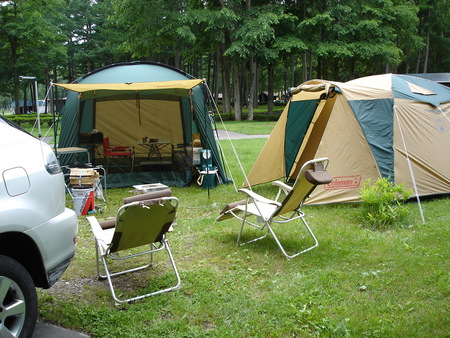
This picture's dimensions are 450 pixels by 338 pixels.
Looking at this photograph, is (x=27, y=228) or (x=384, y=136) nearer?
(x=27, y=228)

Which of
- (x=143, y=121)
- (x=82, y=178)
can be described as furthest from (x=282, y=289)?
(x=143, y=121)

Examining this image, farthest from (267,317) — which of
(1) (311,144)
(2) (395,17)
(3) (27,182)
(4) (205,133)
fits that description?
(2) (395,17)

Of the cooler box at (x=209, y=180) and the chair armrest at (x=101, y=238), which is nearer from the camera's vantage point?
the chair armrest at (x=101, y=238)

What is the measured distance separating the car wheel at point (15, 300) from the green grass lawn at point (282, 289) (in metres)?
0.56

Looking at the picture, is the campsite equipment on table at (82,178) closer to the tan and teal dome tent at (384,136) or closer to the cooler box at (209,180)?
the cooler box at (209,180)

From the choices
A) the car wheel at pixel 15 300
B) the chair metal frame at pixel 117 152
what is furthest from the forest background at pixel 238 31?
the car wheel at pixel 15 300

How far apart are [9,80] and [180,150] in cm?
2686

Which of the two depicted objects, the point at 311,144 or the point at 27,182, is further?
the point at 311,144

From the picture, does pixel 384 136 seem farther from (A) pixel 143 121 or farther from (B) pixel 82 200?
(A) pixel 143 121

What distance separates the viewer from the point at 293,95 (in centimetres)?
717

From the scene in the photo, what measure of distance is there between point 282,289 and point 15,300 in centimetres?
199

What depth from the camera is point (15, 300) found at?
2428 mm

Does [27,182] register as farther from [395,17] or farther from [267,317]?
[395,17]

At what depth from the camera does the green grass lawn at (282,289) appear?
9.66 feet
